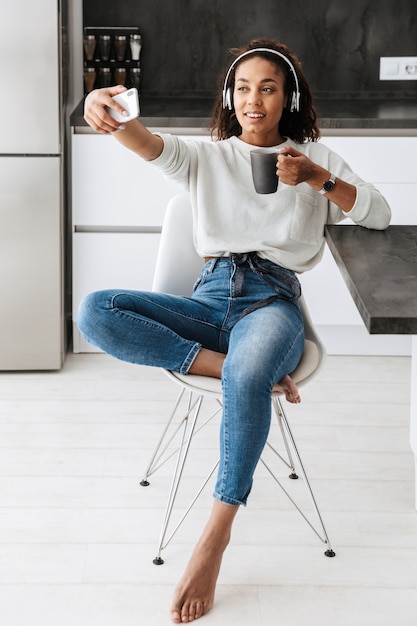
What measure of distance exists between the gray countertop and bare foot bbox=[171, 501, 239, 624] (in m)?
0.60

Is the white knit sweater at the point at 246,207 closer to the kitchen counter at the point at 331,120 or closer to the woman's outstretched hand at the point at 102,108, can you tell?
the woman's outstretched hand at the point at 102,108

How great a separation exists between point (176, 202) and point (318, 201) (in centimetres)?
41

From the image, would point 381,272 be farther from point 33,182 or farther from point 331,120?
point 33,182

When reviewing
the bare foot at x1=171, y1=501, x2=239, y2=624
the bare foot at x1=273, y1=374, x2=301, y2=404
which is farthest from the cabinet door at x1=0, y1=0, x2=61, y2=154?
the bare foot at x1=171, y1=501, x2=239, y2=624

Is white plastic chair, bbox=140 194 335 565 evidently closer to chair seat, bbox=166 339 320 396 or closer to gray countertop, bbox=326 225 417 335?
chair seat, bbox=166 339 320 396

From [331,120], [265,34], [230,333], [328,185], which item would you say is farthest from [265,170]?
[265,34]

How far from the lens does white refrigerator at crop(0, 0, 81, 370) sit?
3.16m

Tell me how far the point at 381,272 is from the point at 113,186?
1.77m

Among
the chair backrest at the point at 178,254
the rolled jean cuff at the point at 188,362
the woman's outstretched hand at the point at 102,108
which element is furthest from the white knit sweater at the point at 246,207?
the rolled jean cuff at the point at 188,362

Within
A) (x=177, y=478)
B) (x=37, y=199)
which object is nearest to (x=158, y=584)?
(x=177, y=478)

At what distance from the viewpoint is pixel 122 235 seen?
3.52 m

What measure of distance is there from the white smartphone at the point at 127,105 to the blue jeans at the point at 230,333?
42 centimetres

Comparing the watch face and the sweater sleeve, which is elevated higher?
the watch face

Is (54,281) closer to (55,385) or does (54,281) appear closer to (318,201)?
(55,385)
